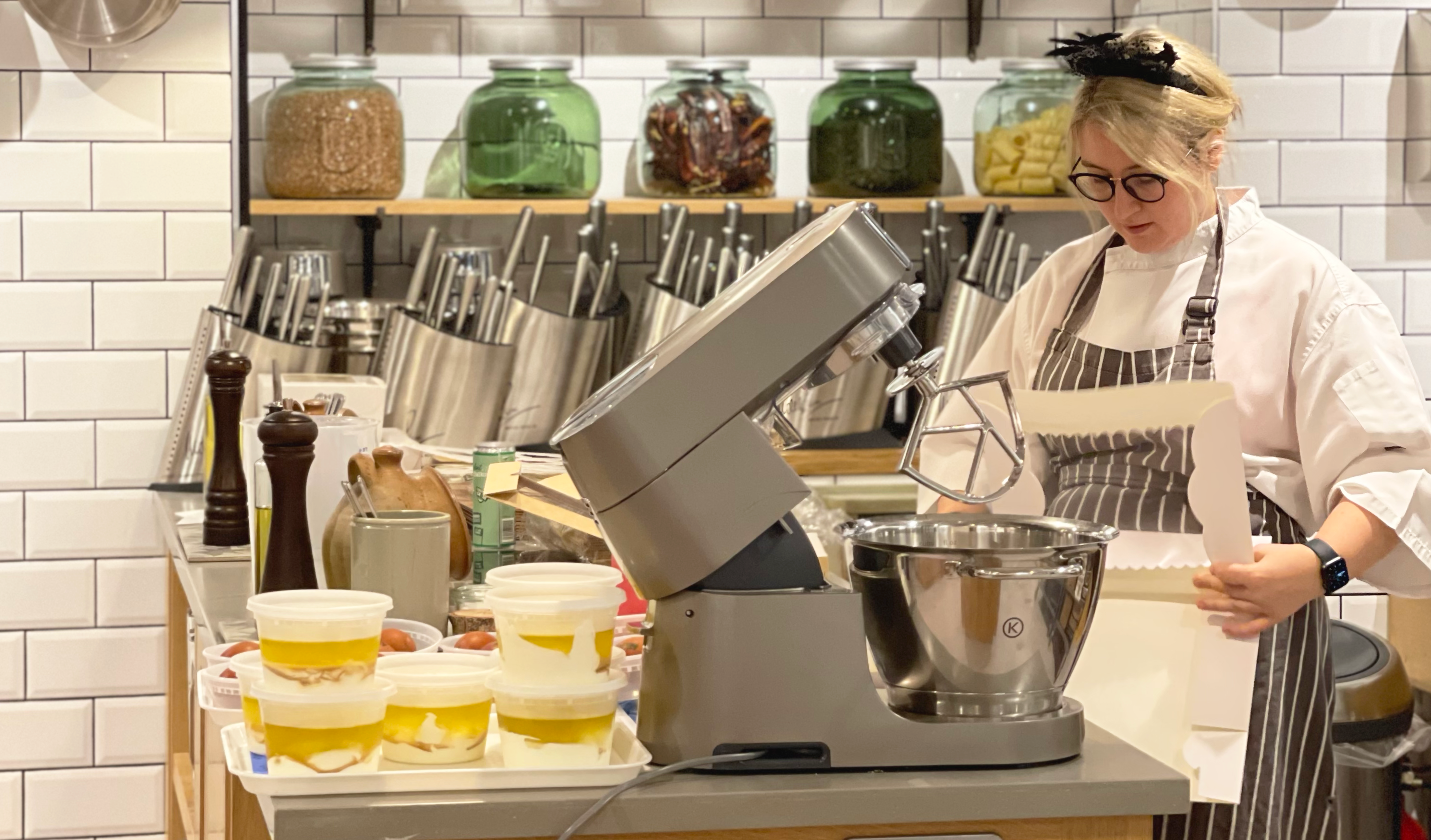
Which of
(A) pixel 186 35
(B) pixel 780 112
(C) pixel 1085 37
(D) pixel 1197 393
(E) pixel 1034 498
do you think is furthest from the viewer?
(B) pixel 780 112

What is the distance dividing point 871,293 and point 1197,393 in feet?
2.01

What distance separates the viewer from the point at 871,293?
1.29 m

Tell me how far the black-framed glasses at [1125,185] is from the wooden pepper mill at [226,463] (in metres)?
1.26

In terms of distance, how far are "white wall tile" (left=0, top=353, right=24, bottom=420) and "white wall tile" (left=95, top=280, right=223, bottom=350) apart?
15cm

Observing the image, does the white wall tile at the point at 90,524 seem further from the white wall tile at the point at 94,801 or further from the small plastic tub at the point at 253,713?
the small plastic tub at the point at 253,713

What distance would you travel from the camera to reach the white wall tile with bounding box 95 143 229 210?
3.11 meters

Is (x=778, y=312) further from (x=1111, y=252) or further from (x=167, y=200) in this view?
(x=167, y=200)

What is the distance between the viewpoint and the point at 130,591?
3.17 m

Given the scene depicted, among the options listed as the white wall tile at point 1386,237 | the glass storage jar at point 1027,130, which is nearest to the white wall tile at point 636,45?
the glass storage jar at point 1027,130

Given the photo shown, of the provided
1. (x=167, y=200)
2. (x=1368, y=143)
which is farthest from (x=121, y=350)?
(x=1368, y=143)

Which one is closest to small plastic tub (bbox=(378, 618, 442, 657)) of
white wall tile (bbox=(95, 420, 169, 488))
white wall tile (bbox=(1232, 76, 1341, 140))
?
white wall tile (bbox=(95, 420, 169, 488))

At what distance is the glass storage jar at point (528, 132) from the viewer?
324 centimetres

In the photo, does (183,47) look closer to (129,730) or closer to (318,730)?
(129,730)

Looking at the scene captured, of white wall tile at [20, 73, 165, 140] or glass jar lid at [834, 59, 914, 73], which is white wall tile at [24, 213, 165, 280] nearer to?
white wall tile at [20, 73, 165, 140]
